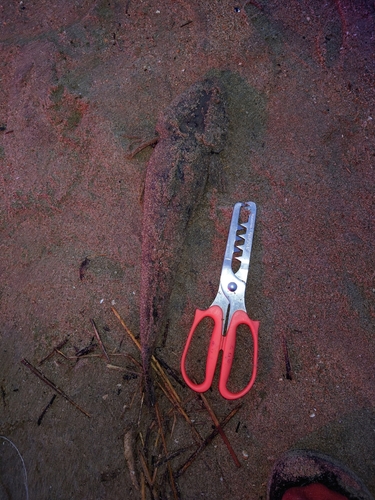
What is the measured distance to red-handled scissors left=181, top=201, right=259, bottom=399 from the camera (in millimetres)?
2488

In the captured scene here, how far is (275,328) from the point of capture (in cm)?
276

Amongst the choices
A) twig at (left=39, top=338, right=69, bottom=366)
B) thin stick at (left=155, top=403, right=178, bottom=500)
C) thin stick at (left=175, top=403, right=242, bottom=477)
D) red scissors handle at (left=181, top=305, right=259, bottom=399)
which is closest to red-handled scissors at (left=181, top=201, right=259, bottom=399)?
red scissors handle at (left=181, top=305, right=259, bottom=399)

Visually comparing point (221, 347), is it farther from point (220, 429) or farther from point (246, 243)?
point (246, 243)

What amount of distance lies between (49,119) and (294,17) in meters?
2.30

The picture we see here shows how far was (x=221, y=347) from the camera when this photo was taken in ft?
Result: 8.37

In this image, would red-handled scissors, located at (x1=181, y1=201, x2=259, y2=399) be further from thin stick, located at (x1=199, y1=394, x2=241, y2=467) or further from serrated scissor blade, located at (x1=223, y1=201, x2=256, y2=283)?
thin stick, located at (x1=199, y1=394, x2=241, y2=467)

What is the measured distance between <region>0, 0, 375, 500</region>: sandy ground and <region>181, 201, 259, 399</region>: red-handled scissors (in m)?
0.12

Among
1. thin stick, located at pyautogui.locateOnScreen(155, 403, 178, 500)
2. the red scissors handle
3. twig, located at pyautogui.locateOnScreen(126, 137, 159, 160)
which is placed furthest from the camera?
twig, located at pyautogui.locateOnScreen(126, 137, 159, 160)

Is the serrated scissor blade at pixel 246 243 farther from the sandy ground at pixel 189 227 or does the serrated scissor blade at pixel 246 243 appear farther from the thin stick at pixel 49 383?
the thin stick at pixel 49 383

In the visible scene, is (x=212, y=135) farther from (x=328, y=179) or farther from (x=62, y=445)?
(x=62, y=445)

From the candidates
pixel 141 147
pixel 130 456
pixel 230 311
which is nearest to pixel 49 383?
pixel 130 456

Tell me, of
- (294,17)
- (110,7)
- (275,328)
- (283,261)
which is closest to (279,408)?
(275,328)

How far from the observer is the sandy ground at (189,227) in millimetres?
2637

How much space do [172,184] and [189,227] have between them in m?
0.37
